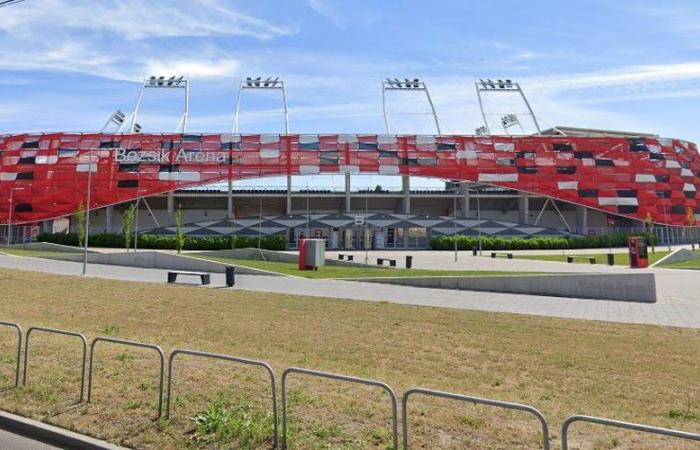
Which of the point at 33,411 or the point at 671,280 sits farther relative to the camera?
the point at 671,280

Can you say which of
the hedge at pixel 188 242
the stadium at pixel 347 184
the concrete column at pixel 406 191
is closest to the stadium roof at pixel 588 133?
the stadium at pixel 347 184

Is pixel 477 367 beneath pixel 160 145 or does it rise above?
beneath

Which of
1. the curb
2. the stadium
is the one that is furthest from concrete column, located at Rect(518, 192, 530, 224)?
the curb

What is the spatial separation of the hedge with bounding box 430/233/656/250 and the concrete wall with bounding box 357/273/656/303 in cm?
3913

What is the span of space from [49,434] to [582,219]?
264 feet

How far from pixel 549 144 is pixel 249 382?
74757 millimetres

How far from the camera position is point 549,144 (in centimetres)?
7419

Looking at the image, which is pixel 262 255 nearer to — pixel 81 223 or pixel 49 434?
pixel 81 223

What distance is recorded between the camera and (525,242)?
62.9 m

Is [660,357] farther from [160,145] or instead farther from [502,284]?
[160,145]

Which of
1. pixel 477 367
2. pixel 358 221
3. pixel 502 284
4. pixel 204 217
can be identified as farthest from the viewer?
pixel 204 217

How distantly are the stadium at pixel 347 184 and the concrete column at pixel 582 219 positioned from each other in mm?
165

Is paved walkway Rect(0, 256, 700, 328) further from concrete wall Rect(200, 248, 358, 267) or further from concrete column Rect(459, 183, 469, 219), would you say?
concrete column Rect(459, 183, 469, 219)

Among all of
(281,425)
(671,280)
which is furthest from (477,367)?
(671,280)
